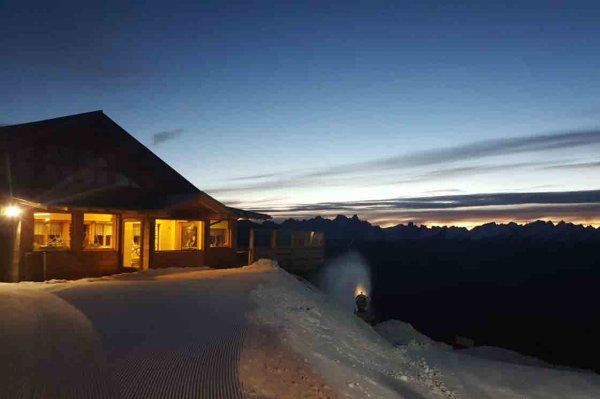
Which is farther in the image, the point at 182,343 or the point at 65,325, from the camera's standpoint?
the point at 65,325

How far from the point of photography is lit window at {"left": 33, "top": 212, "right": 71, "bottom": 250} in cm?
2059

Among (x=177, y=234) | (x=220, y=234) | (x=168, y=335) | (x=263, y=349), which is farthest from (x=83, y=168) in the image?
(x=263, y=349)

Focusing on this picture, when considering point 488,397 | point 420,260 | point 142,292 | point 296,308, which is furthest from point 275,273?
point 420,260

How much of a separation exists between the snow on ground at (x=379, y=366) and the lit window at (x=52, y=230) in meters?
9.69

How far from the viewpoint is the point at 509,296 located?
70812 millimetres

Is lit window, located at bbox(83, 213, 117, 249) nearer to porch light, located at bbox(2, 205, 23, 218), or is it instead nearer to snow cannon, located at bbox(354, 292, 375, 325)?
porch light, located at bbox(2, 205, 23, 218)

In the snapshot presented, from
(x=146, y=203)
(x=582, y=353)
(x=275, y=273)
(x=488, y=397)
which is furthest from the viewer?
(x=582, y=353)

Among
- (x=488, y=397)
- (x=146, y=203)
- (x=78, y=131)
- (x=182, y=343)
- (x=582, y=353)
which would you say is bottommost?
(x=582, y=353)

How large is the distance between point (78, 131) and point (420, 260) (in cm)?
11678

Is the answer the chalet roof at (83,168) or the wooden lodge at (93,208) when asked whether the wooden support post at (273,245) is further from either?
the chalet roof at (83,168)

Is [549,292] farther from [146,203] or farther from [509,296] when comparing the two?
[146,203]

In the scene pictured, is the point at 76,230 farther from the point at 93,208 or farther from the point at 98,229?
the point at 98,229

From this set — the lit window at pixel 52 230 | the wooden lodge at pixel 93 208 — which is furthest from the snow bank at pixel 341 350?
the lit window at pixel 52 230

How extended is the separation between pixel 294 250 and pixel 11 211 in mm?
14298
